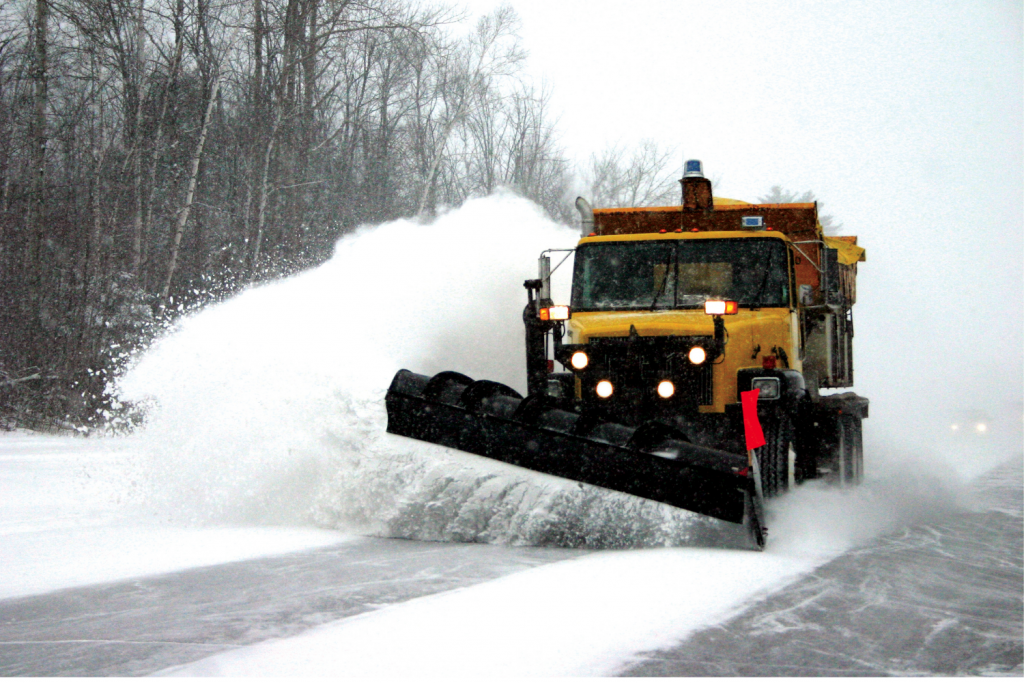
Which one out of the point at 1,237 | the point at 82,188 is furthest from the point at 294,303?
the point at 82,188

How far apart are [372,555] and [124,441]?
10.7m

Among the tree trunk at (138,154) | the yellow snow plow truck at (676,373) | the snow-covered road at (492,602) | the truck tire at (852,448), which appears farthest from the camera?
the tree trunk at (138,154)

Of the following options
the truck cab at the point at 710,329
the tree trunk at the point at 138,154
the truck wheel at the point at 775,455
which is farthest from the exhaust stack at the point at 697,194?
the tree trunk at the point at 138,154

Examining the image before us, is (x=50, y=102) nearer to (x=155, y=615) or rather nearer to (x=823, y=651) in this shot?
(x=155, y=615)

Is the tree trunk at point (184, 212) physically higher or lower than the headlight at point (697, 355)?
higher

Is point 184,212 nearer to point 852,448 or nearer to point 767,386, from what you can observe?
point 852,448

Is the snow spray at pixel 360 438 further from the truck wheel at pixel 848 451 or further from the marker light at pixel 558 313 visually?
the marker light at pixel 558 313

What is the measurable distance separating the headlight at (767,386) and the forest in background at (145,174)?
36.9 ft

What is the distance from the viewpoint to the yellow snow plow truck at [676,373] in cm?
643

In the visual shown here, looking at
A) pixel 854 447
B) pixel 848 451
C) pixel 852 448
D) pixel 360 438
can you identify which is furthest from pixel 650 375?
pixel 854 447

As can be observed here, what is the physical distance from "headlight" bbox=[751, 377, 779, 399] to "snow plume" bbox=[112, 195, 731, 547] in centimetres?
117

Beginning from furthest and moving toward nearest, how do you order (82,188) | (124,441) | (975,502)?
(82,188)
(124,441)
(975,502)

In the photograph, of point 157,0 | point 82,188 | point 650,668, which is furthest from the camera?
point 157,0

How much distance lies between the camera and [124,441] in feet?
54.3
